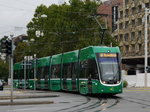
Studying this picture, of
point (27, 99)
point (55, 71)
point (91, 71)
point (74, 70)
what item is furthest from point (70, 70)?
point (27, 99)

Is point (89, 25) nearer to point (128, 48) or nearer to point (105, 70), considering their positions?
point (128, 48)

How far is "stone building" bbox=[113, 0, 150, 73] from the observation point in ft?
274

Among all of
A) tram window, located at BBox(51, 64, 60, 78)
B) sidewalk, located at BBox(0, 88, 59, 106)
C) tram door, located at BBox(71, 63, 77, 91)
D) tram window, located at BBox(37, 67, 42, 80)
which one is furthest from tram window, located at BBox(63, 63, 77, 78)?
tram window, located at BBox(37, 67, 42, 80)

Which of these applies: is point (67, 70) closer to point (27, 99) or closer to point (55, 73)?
point (55, 73)

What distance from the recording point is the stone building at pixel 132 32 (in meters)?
83.5

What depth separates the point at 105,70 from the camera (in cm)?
2862

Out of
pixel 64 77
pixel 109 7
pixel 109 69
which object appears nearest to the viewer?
pixel 109 69

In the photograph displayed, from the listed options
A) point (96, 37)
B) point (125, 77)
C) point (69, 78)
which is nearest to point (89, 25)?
point (96, 37)

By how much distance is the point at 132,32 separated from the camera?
3440 inches

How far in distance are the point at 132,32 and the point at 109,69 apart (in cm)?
5962

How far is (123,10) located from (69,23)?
27.3 m

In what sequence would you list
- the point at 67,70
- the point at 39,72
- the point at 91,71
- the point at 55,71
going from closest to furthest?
the point at 91,71, the point at 67,70, the point at 55,71, the point at 39,72

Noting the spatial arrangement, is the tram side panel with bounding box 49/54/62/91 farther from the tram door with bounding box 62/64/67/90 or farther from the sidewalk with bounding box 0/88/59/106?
the sidewalk with bounding box 0/88/59/106

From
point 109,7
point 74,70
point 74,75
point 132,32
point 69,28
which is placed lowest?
point 74,75
